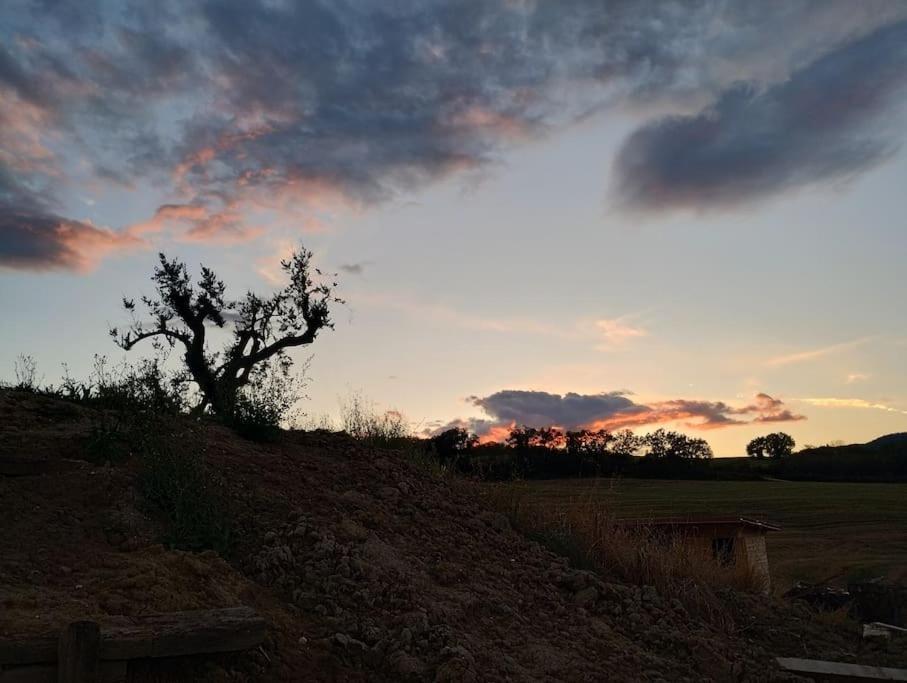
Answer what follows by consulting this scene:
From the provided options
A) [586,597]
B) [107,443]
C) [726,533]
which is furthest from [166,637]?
[726,533]

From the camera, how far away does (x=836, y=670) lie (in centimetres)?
884

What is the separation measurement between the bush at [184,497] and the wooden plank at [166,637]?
1.53 metres

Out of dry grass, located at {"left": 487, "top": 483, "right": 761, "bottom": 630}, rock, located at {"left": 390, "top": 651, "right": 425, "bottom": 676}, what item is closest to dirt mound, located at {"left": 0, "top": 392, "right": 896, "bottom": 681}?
rock, located at {"left": 390, "top": 651, "right": 425, "bottom": 676}

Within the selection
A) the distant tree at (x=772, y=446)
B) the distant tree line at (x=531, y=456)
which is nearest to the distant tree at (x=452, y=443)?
the distant tree line at (x=531, y=456)

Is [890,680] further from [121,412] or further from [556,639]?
[121,412]

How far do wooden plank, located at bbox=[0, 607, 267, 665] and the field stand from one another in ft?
28.4

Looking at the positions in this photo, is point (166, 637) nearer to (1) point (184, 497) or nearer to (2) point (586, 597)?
(1) point (184, 497)

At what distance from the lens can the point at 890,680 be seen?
29.1 ft

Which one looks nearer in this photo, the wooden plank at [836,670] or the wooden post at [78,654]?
the wooden post at [78,654]

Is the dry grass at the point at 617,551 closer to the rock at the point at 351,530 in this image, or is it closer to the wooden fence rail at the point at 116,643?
the rock at the point at 351,530

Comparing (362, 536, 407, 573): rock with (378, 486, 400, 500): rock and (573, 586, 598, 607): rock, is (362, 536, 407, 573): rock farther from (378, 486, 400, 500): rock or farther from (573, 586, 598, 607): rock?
(573, 586, 598, 607): rock

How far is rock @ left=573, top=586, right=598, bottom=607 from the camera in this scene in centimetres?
850

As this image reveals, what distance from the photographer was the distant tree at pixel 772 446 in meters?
87.9

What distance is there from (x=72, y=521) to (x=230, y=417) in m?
3.91
